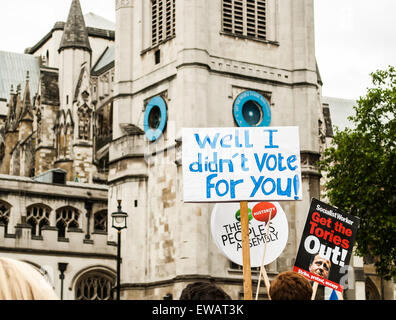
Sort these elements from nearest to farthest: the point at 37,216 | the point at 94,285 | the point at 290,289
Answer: the point at 290,289 → the point at 94,285 → the point at 37,216

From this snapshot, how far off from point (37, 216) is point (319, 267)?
29.5 metres

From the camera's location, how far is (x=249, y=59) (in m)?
34.8

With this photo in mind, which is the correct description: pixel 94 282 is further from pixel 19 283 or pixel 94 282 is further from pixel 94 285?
pixel 19 283

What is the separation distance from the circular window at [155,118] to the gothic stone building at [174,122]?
0.17 ft

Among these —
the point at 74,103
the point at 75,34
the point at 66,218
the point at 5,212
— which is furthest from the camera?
the point at 75,34

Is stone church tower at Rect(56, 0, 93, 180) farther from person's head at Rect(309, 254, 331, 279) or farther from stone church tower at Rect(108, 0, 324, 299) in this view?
person's head at Rect(309, 254, 331, 279)

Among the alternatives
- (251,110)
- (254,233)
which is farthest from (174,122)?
(254,233)

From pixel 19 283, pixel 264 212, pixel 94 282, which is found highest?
pixel 264 212

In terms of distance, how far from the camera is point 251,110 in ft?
113

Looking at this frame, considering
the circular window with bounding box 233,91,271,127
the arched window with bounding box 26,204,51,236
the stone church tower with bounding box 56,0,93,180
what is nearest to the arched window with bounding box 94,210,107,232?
the arched window with bounding box 26,204,51,236

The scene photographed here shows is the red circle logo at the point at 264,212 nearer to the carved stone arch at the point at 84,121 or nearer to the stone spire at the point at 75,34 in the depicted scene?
the carved stone arch at the point at 84,121
